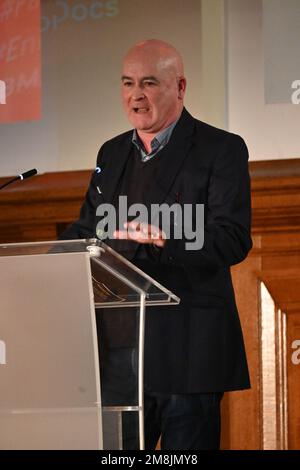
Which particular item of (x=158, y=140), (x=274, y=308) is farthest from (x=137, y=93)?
(x=274, y=308)

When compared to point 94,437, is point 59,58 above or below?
above

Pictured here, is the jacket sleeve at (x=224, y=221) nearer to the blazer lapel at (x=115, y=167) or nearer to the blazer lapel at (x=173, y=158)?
the blazer lapel at (x=173, y=158)

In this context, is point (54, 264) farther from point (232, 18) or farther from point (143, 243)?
point (232, 18)

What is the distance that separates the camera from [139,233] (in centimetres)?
263

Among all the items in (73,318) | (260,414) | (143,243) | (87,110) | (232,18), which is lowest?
(260,414)

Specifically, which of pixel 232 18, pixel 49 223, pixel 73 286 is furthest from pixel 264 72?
pixel 73 286

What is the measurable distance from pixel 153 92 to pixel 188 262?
2.16 feet

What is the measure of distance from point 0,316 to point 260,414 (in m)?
1.83

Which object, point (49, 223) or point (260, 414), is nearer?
point (260, 414)

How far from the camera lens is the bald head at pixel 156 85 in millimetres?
3193

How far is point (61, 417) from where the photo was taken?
2.42 metres

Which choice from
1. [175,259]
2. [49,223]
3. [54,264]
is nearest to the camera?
[54,264]

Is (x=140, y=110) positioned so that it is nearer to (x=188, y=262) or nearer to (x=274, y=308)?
(x=188, y=262)

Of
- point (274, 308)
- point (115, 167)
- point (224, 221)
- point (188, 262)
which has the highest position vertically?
point (115, 167)
